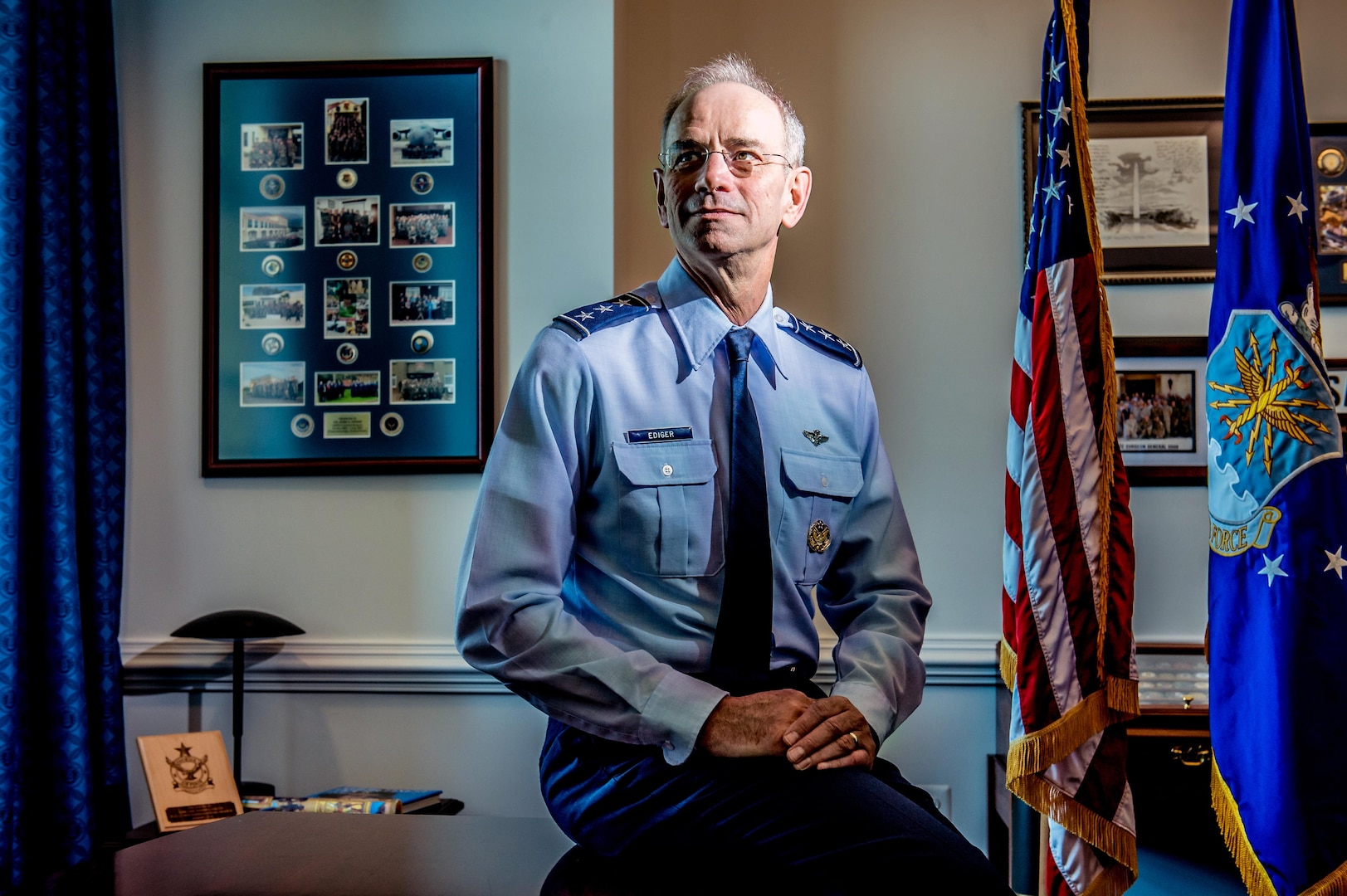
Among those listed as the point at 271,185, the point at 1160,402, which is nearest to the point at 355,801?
the point at 271,185

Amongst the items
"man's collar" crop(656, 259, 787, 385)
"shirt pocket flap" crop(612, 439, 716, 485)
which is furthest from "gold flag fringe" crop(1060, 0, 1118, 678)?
"shirt pocket flap" crop(612, 439, 716, 485)

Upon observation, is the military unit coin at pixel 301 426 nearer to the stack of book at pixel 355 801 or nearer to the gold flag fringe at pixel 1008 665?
the stack of book at pixel 355 801

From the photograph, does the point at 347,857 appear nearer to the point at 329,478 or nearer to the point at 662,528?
the point at 662,528

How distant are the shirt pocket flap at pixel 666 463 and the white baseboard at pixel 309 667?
114cm

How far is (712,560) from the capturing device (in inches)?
57.4

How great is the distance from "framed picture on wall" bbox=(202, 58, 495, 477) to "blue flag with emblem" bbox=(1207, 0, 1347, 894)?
1.57 m

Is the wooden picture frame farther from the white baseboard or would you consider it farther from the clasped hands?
the clasped hands

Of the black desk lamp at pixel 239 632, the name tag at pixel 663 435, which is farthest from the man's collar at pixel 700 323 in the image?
the black desk lamp at pixel 239 632

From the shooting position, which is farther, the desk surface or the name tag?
the name tag

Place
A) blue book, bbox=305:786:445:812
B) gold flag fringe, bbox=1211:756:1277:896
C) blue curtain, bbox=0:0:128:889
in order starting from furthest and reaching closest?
blue book, bbox=305:786:445:812
blue curtain, bbox=0:0:128:889
gold flag fringe, bbox=1211:756:1277:896

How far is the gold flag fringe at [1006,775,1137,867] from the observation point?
1.72 meters

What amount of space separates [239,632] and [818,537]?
55.0 inches

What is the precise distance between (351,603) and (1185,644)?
6.61 ft

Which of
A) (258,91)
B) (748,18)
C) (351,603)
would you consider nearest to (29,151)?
(258,91)
